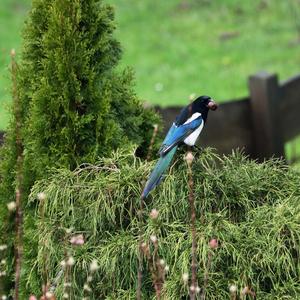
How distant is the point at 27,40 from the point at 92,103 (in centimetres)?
53

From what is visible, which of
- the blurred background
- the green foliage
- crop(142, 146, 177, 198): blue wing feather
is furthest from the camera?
the blurred background

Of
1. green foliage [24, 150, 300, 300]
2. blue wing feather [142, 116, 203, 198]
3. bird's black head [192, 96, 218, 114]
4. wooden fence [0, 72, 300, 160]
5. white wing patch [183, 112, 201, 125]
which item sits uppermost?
wooden fence [0, 72, 300, 160]

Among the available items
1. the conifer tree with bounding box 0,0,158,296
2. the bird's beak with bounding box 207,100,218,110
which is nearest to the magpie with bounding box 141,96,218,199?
the bird's beak with bounding box 207,100,218,110

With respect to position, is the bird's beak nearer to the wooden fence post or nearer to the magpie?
the magpie

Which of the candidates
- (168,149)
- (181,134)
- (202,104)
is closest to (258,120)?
(202,104)

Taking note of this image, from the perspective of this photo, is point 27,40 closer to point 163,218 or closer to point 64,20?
point 64,20

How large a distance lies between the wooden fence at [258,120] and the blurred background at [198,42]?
3.65m

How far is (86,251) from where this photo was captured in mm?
4312

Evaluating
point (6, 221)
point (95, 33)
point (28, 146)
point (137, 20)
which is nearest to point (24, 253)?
point (6, 221)

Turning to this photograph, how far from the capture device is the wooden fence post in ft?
26.8

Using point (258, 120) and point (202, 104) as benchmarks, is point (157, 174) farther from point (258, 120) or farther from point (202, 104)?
point (258, 120)

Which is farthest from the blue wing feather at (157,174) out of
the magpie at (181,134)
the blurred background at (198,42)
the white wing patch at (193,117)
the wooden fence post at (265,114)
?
the blurred background at (198,42)

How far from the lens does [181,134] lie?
185 inches

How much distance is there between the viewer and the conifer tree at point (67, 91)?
4.84m
